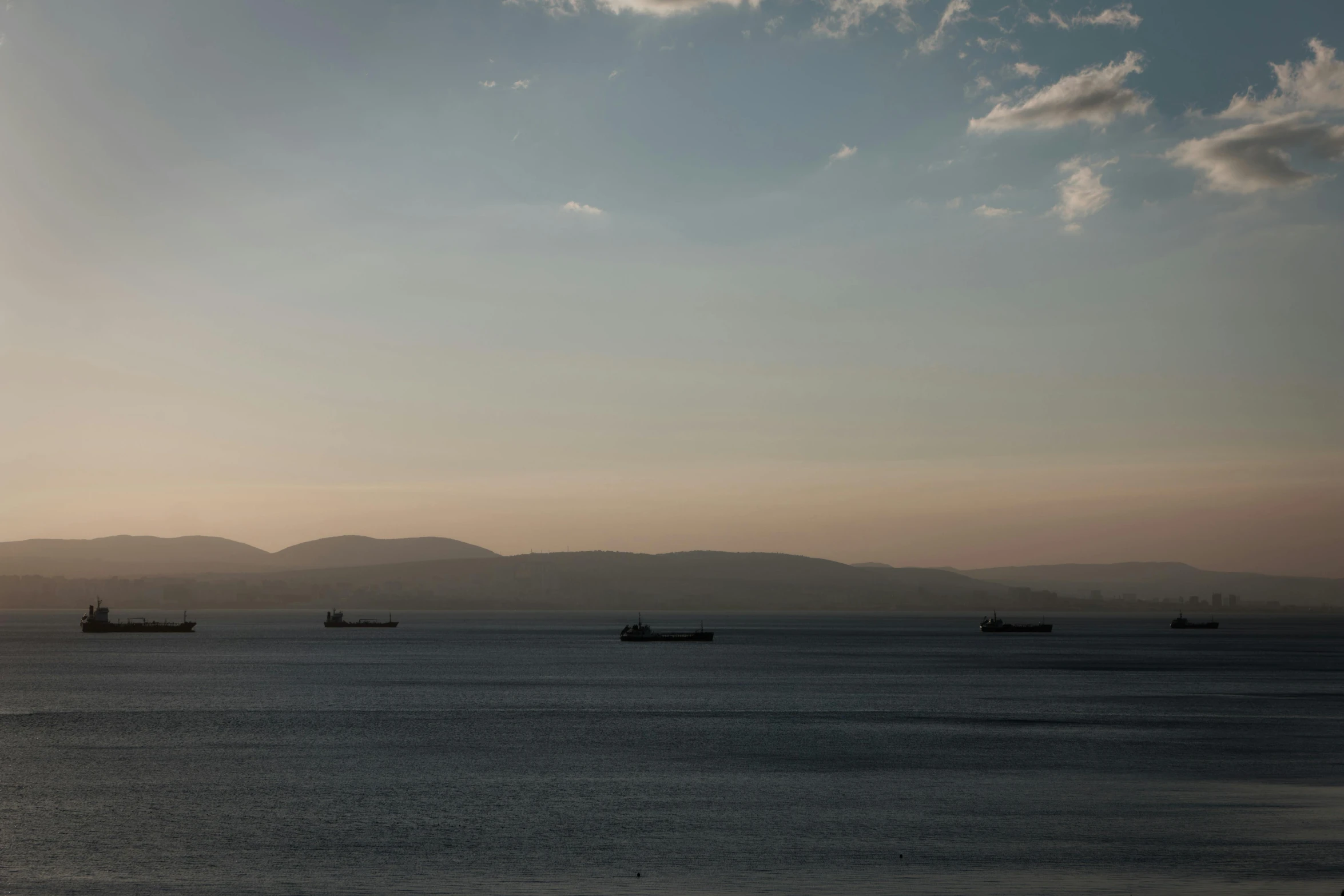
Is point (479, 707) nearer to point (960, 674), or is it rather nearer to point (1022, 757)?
point (1022, 757)

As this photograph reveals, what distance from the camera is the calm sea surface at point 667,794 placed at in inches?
1829

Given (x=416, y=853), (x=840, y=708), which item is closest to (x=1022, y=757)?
(x=840, y=708)

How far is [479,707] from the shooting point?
380 feet

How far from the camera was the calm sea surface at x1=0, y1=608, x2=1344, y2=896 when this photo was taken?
4647cm

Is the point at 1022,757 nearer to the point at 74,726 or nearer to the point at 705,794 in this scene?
the point at 705,794

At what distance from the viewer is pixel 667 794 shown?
6506 centimetres

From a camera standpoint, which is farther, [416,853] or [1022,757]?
[1022,757]

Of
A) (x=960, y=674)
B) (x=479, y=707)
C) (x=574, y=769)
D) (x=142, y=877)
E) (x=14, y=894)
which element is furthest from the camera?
(x=960, y=674)

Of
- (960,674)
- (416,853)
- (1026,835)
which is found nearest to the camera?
(416,853)

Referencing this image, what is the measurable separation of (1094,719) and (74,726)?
84.5m

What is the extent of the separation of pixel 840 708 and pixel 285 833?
7051 centimetres

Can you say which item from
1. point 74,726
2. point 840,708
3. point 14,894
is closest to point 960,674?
point 840,708

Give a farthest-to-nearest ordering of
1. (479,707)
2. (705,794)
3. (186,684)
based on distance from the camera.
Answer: (186,684) → (479,707) → (705,794)

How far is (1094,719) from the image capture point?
107 meters
